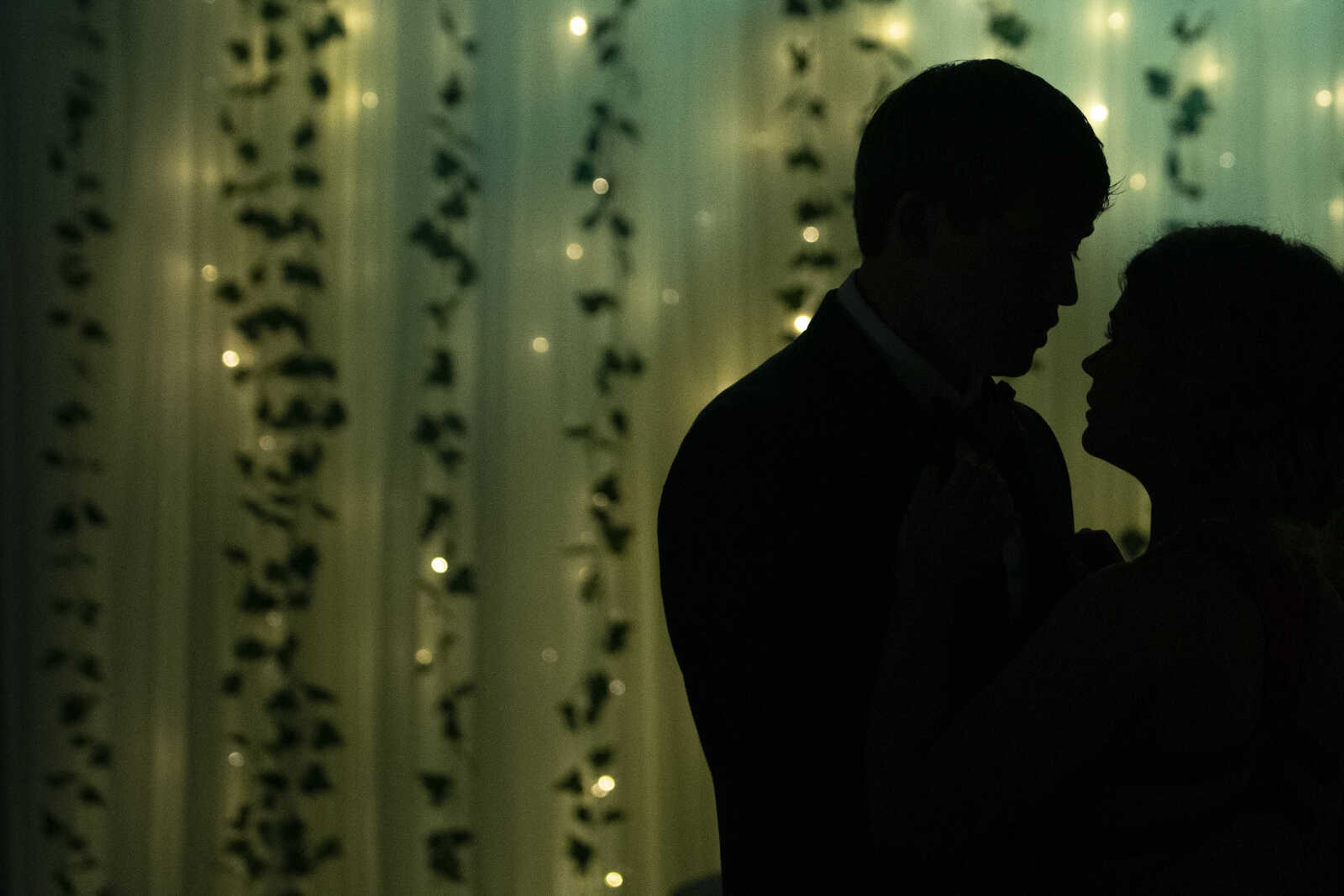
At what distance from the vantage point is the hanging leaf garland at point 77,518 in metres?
2.91

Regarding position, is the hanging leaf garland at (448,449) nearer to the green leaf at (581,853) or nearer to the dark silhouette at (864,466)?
the green leaf at (581,853)

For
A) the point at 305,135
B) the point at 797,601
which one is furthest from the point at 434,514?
the point at 797,601

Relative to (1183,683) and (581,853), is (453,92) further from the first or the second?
(1183,683)

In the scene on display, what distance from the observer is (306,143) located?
2.86 meters

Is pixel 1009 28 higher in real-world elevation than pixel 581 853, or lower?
higher

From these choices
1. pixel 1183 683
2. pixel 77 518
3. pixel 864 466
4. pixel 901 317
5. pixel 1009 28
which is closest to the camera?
pixel 1183 683

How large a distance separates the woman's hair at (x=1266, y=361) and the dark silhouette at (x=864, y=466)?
0.49ft

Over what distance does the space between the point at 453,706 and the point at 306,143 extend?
149 cm

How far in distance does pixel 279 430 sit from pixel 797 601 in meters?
2.22

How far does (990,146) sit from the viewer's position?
108 centimetres

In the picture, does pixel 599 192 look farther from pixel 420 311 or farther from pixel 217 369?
pixel 217 369

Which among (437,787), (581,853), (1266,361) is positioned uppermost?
(1266,361)

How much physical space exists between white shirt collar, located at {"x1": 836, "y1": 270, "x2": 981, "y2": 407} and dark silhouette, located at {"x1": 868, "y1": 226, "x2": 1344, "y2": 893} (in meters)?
0.13

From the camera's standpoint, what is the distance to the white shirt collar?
3.63ft
